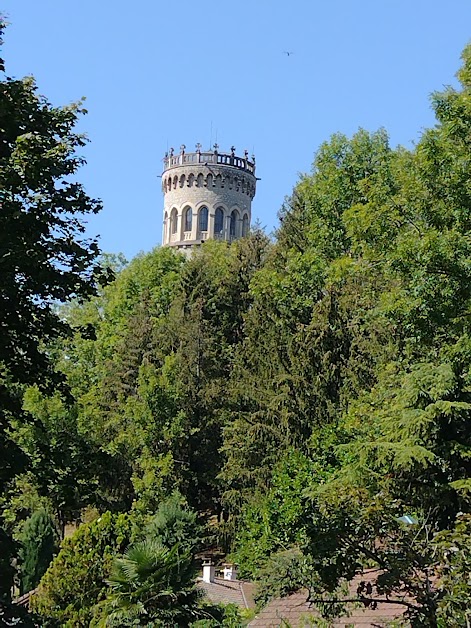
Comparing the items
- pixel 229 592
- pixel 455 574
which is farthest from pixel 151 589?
pixel 229 592

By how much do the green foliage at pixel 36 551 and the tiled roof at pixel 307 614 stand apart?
16551 mm

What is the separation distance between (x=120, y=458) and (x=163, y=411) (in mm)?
2555

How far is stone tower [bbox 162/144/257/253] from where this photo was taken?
74.6 metres

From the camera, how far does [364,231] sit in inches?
865

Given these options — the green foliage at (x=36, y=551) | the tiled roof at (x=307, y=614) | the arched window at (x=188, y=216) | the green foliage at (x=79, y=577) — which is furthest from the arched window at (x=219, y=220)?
the tiled roof at (x=307, y=614)

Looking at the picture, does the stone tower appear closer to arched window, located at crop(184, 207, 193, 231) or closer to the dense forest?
arched window, located at crop(184, 207, 193, 231)

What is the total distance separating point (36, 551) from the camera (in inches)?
1248

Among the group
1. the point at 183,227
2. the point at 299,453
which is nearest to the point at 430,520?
the point at 299,453

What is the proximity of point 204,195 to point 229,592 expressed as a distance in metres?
53.4

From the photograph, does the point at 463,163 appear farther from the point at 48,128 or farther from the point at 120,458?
the point at 120,458

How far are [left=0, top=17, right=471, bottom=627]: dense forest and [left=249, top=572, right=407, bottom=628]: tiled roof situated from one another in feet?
1.87

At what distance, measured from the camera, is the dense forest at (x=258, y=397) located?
11891 millimetres

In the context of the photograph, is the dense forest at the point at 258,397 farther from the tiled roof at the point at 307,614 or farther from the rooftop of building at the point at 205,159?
the rooftop of building at the point at 205,159

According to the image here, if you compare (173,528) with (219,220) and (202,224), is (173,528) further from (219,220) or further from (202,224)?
(219,220)
